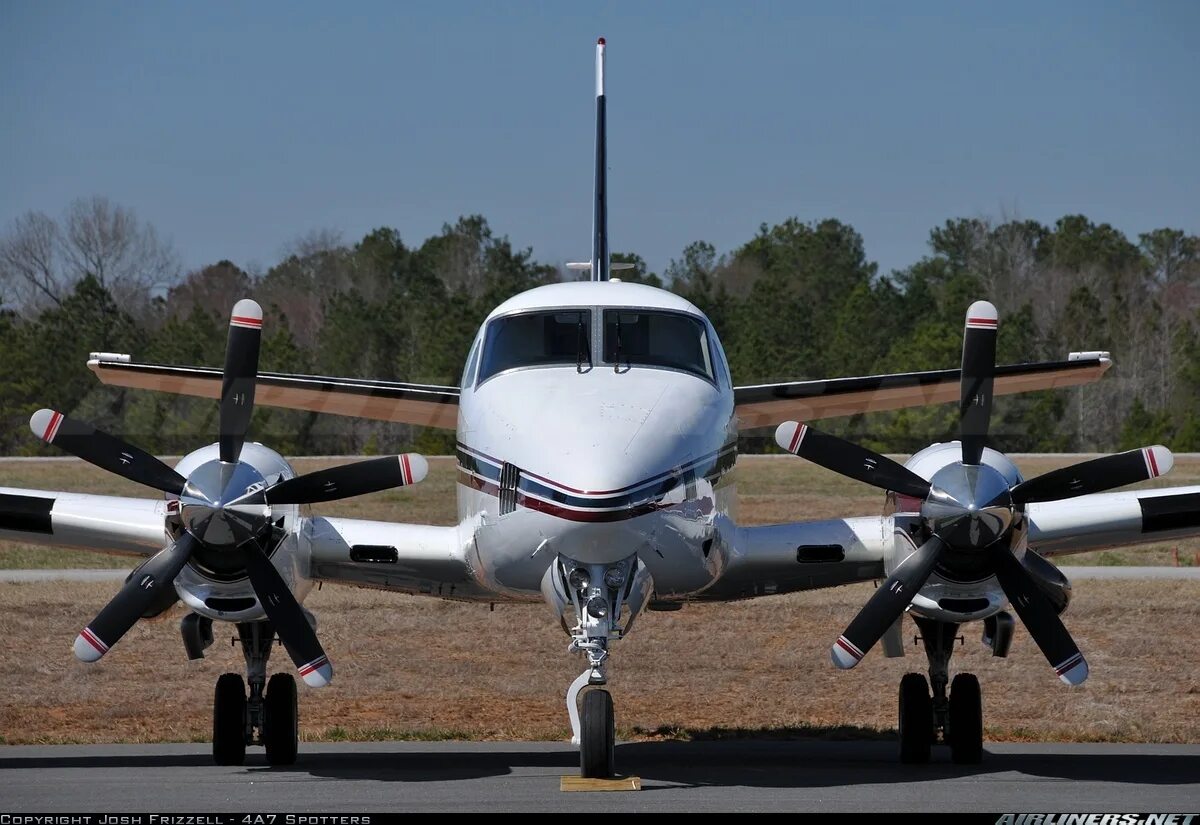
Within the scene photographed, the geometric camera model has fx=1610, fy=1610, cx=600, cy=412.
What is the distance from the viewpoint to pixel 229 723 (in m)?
13.8

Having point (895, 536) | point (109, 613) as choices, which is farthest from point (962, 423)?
point (109, 613)

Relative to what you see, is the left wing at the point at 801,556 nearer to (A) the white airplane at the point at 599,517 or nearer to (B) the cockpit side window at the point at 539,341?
(A) the white airplane at the point at 599,517

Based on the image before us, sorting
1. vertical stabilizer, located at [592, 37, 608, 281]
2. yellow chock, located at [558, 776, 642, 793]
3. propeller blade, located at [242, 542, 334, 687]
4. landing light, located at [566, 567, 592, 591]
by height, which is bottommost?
yellow chock, located at [558, 776, 642, 793]

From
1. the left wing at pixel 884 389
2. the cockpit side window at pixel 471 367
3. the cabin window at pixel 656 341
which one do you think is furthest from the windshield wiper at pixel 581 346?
the left wing at pixel 884 389

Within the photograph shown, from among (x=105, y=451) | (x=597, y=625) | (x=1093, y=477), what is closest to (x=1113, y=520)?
(x=1093, y=477)

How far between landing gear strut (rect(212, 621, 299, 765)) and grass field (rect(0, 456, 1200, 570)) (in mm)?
21004

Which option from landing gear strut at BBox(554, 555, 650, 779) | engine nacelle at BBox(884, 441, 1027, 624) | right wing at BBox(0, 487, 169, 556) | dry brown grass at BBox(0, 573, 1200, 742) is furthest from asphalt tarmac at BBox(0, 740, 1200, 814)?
dry brown grass at BBox(0, 573, 1200, 742)

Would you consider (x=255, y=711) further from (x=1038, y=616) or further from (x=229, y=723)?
(x=1038, y=616)

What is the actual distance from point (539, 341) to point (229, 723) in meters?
4.36

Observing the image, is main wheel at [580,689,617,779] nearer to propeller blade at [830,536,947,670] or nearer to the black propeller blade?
propeller blade at [830,536,947,670]

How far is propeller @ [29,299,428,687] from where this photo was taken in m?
12.6

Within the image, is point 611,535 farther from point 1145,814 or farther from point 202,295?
point 202,295

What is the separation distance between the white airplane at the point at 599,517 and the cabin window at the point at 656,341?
2 cm

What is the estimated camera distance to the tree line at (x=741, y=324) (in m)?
61.6
